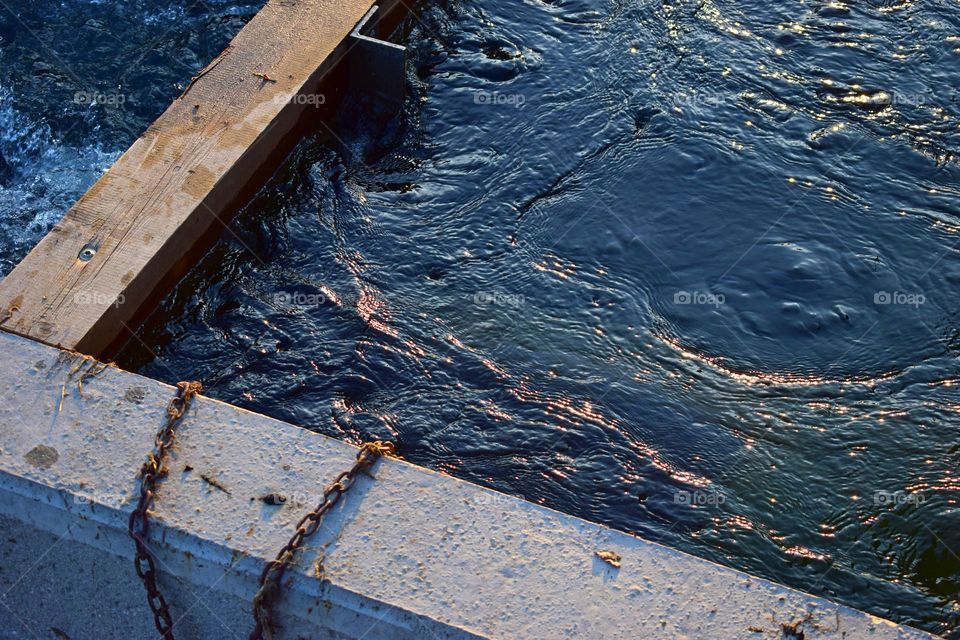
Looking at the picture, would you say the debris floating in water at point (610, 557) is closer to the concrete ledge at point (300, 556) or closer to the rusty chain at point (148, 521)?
the concrete ledge at point (300, 556)

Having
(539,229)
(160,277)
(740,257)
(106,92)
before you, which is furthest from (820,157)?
(106,92)

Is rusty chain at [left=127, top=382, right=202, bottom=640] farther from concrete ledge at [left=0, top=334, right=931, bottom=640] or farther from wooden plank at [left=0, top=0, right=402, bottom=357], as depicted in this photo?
wooden plank at [left=0, top=0, right=402, bottom=357]

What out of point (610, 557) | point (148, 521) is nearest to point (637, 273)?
point (610, 557)

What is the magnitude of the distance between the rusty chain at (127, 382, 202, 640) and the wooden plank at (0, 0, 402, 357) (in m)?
1.01

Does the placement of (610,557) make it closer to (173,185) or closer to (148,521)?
(148,521)

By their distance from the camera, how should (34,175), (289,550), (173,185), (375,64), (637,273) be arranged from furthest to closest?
(375,64) < (34,175) < (637,273) < (173,185) < (289,550)

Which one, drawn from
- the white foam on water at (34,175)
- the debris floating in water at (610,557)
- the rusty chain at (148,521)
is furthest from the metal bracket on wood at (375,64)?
the debris floating in water at (610,557)

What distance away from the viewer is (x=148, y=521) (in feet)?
14.0

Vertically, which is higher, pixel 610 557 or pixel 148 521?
pixel 148 521

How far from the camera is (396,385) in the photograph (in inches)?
231

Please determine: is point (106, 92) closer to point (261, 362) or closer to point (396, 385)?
point (261, 362)

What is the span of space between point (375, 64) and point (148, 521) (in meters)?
4.71

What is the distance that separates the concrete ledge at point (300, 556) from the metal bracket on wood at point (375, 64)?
3.85 meters

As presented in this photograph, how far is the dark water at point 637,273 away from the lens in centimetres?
547
